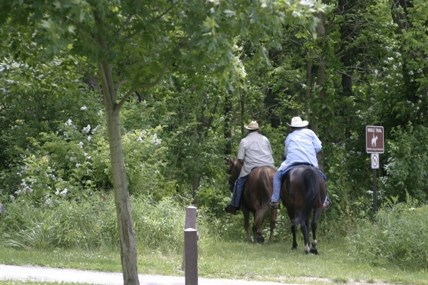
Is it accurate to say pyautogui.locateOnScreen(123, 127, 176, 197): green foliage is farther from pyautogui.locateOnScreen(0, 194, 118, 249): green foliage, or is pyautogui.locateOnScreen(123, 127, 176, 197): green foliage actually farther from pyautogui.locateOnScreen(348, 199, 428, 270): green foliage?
pyautogui.locateOnScreen(348, 199, 428, 270): green foliage

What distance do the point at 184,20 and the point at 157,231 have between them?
308 inches

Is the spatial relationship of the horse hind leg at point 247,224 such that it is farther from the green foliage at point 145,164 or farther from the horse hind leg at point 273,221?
the green foliage at point 145,164

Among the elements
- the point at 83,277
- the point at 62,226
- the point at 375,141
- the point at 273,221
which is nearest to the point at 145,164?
the point at 273,221

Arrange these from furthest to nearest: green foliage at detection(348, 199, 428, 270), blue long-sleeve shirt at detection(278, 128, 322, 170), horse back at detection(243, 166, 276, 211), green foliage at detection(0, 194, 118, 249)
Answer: horse back at detection(243, 166, 276, 211), blue long-sleeve shirt at detection(278, 128, 322, 170), green foliage at detection(0, 194, 118, 249), green foliage at detection(348, 199, 428, 270)

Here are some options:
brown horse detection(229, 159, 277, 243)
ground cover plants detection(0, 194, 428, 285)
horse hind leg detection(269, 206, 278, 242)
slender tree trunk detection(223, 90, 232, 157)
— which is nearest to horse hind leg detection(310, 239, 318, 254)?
ground cover plants detection(0, 194, 428, 285)

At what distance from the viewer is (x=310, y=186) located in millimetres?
16719

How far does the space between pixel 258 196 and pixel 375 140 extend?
2.67m

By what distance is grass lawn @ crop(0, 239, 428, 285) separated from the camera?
13.4 metres

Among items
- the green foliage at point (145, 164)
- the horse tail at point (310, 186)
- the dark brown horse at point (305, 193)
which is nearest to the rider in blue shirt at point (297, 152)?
the dark brown horse at point (305, 193)

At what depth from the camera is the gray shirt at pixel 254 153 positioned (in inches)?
748

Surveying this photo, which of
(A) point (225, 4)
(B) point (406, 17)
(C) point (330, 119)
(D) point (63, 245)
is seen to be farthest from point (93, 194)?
(A) point (225, 4)

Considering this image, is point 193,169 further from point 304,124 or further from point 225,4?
point 225,4

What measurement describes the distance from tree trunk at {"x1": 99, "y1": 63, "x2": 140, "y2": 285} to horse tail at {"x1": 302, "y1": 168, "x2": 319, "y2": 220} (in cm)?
743

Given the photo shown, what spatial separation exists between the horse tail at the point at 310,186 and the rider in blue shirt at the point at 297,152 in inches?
12.6
